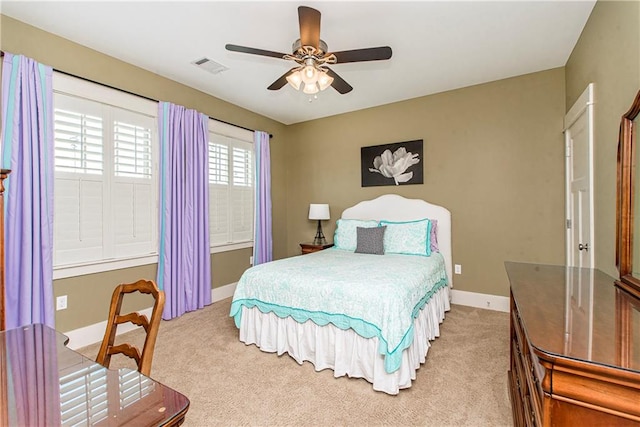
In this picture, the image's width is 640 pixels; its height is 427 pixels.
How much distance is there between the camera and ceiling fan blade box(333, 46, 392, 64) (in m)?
2.15

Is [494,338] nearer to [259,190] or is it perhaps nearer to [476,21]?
[476,21]

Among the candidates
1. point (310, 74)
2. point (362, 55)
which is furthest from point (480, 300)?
point (310, 74)

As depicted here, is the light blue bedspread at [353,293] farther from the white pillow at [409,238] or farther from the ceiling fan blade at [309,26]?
the ceiling fan blade at [309,26]

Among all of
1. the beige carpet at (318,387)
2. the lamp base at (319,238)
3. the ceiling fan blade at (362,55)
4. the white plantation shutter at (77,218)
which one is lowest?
the beige carpet at (318,387)

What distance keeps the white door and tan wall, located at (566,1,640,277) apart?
92 mm

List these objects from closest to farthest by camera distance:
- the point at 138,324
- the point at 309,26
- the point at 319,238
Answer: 1. the point at 138,324
2. the point at 309,26
3. the point at 319,238

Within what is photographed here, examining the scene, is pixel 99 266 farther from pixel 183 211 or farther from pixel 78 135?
pixel 78 135

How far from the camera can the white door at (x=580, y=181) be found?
2369 mm

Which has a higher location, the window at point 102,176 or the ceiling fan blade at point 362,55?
the ceiling fan blade at point 362,55

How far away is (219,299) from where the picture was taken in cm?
416

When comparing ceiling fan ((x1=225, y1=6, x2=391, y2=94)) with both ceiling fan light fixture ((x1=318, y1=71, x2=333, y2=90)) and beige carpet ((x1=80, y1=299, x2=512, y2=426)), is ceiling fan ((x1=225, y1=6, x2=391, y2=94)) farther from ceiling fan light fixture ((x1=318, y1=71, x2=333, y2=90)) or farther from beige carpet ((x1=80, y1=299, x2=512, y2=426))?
beige carpet ((x1=80, y1=299, x2=512, y2=426))

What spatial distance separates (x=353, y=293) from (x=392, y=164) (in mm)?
2596

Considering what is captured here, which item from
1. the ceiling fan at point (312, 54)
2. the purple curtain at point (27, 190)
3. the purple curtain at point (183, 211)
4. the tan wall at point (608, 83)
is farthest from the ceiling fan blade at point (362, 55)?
the purple curtain at point (27, 190)

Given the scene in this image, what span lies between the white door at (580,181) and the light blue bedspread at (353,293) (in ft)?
4.06
